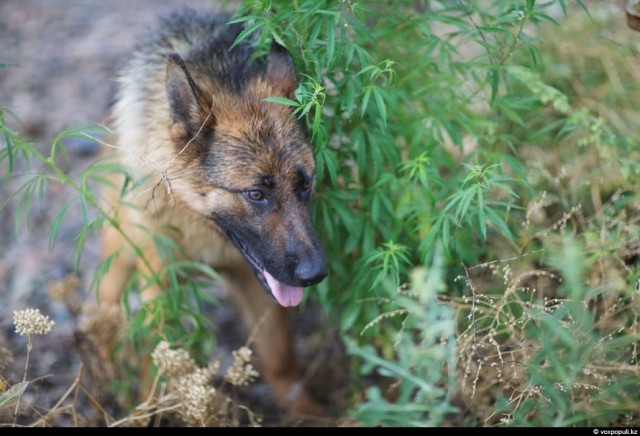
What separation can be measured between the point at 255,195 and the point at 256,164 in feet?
0.53

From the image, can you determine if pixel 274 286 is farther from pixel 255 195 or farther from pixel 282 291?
pixel 255 195

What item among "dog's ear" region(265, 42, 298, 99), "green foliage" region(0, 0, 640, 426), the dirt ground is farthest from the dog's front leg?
"dog's ear" region(265, 42, 298, 99)

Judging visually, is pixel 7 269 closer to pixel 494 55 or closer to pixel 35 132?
pixel 35 132

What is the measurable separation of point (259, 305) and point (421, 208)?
5.28ft

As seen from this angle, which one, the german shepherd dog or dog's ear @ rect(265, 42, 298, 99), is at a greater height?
dog's ear @ rect(265, 42, 298, 99)

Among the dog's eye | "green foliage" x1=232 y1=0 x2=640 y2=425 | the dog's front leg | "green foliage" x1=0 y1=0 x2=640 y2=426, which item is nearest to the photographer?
"green foliage" x1=0 y1=0 x2=640 y2=426

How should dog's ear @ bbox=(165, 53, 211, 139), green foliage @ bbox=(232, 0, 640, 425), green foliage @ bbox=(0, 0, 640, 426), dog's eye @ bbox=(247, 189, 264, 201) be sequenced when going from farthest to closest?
dog's eye @ bbox=(247, 189, 264, 201) → dog's ear @ bbox=(165, 53, 211, 139) → green foliage @ bbox=(232, 0, 640, 425) → green foliage @ bbox=(0, 0, 640, 426)

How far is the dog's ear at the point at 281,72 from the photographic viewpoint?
332 cm

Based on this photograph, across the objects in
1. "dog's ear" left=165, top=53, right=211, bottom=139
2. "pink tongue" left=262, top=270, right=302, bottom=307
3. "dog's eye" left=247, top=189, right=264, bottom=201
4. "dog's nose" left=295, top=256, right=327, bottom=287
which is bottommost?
"pink tongue" left=262, top=270, right=302, bottom=307

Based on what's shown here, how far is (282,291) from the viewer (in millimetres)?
3369

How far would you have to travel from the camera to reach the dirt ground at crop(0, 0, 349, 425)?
449 cm

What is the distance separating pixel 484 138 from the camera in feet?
11.7

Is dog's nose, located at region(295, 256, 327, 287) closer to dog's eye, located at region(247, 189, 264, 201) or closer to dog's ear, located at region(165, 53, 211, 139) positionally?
dog's eye, located at region(247, 189, 264, 201)
